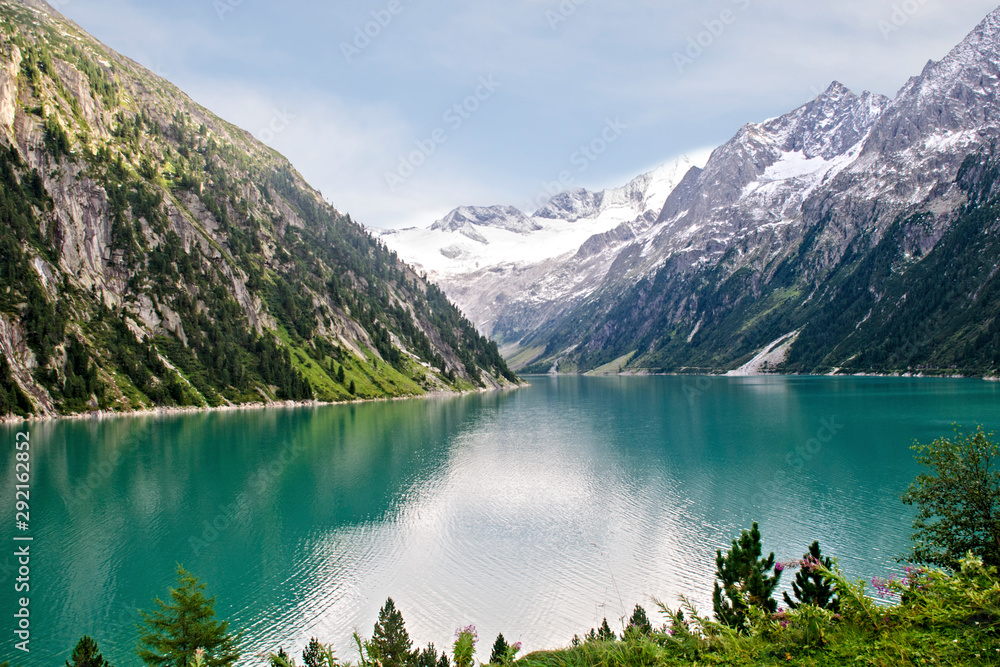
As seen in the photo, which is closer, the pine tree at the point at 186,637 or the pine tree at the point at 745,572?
the pine tree at the point at 186,637

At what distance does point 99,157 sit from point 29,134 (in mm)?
16606

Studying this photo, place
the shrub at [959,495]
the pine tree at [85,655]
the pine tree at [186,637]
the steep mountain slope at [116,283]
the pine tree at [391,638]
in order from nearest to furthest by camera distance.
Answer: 1. the pine tree at [85,655]
2. the pine tree at [186,637]
3. the shrub at [959,495]
4. the pine tree at [391,638]
5. the steep mountain slope at [116,283]

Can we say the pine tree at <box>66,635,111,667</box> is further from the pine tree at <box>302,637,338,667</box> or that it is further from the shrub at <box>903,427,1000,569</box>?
the shrub at <box>903,427,1000,569</box>

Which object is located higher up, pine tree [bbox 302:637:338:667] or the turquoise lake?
pine tree [bbox 302:637:338:667]

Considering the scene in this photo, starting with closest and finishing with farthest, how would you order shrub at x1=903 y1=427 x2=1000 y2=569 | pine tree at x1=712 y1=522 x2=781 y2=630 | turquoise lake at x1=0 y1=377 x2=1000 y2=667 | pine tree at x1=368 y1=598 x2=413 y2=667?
pine tree at x1=712 y1=522 x2=781 y2=630 → shrub at x1=903 y1=427 x2=1000 y2=569 → pine tree at x1=368 y1=598 x2=413 y2=667 → turquoise lake at x1=0 y1=377 x2=1000 y2=667

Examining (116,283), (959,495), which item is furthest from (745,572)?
(116,283)

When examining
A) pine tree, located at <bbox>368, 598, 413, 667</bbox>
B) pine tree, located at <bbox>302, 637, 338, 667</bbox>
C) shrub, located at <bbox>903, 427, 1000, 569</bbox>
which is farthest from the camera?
pine tree, located at <bbox>368, 598, 413, 667</bbox>

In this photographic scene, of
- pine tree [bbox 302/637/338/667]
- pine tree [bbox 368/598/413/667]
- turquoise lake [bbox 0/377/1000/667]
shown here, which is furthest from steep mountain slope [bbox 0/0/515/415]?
pine tree [bbox 302/637/338/667]

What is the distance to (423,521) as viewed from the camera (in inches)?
1934

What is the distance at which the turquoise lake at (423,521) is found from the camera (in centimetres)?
3147

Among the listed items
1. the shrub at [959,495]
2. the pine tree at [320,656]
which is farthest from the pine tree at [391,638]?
the shrub at [959,495]

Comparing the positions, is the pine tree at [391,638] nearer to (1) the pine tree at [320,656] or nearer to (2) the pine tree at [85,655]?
(1) the pine tree at [320,656]

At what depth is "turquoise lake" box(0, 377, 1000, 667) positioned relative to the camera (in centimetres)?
3147

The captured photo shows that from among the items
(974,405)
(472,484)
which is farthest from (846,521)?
(974,405)
